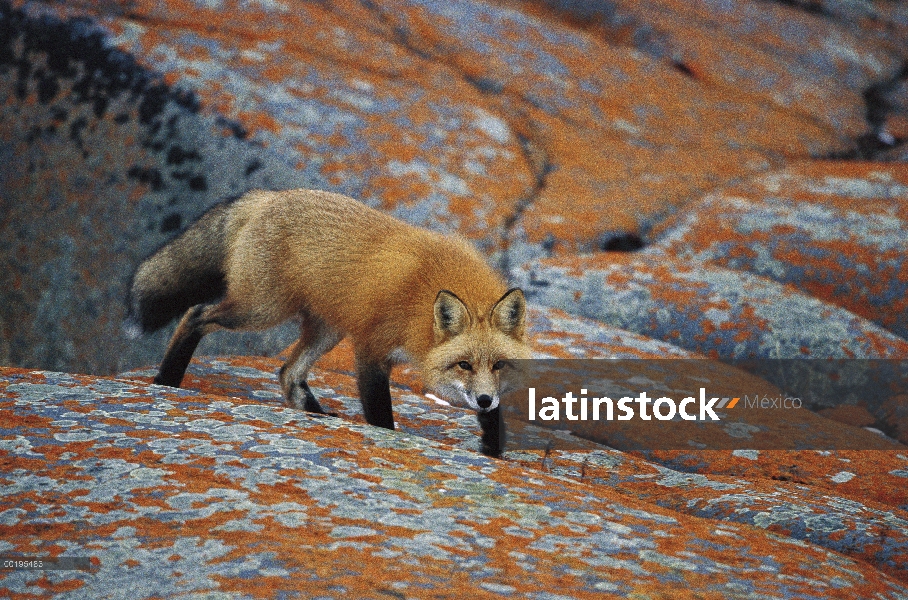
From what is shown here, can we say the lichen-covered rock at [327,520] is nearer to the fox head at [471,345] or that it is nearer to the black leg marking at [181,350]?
the fox head at [471,345]

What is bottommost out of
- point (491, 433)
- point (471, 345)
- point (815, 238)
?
point (491, 433)

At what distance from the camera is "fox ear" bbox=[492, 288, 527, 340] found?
523cm

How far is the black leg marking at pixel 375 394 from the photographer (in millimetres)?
5156

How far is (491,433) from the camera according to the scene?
5137 mm

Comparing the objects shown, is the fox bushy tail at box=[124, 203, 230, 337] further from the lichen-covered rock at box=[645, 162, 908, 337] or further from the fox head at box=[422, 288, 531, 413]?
the lichen-covered rock at box=[645, 162, 908, 337]

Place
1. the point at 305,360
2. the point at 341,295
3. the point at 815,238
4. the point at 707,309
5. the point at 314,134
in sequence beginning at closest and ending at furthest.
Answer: the point at 341,295 < the point at 305,360 < the point at 707,309 < the point at 815,238 < the point at 314,134

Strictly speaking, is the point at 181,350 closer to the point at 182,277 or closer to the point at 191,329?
the point at 191,329

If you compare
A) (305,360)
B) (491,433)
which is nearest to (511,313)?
(491,433)

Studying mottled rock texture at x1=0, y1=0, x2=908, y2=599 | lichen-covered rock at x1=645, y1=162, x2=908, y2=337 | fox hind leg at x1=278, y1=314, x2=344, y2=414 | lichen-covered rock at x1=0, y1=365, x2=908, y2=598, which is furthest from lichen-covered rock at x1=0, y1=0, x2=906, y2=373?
lichen-covered rock at x1=0, y1=365, x2=908, y2=598

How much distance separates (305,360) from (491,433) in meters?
1.57

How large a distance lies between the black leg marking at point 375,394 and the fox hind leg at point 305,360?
436mm

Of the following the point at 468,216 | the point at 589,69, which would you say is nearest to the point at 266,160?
the point at 468,216

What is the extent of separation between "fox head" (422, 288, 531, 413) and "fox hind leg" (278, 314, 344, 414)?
33.5 inches

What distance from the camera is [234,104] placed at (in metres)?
9.84
